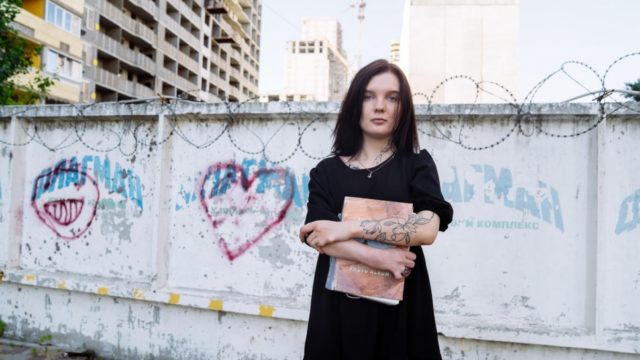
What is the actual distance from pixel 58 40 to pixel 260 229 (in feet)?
75.8

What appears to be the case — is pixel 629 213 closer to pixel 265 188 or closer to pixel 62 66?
pixel 265 188

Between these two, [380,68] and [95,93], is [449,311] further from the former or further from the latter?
[95,93]

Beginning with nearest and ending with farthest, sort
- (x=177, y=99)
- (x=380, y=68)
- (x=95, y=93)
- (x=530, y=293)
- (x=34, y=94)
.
A: (x=380, y=68) → (x=530, y=293) → (x=177, y=99) → (x=34, y=94) → (x=95, y=93)

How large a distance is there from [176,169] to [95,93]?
88.5 ft

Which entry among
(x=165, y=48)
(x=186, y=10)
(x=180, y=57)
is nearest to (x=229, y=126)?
(x=165, y=48)

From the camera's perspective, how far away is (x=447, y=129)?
3.54 metres

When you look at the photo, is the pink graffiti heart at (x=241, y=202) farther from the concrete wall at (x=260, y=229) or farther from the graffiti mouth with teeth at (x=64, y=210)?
the graffiti mouth with teeth at (x=64, y=210)

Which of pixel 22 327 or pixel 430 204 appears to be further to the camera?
pixel 22 327

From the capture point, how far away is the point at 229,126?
395 cm

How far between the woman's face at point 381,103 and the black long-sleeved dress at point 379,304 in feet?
0.45

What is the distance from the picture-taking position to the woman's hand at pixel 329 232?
1.55 metres

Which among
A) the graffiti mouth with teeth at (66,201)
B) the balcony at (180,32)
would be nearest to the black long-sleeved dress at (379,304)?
the graffiti mouth with teeth at (66,201)

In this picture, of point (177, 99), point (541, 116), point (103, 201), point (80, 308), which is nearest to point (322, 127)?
point (177, 99)

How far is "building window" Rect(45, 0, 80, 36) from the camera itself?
21.5m
